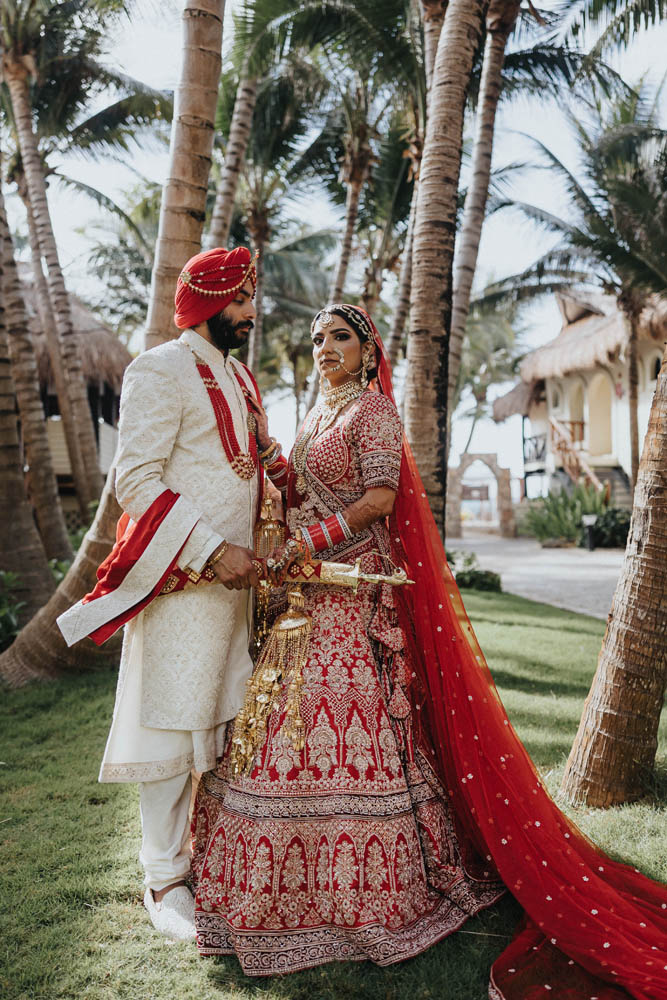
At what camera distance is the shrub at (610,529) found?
18.9 meters

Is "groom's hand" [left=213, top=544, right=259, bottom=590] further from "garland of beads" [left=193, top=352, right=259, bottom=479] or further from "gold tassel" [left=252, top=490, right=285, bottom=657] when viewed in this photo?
"garland of beads" [left=193, top=352, right=259, bottom=479]

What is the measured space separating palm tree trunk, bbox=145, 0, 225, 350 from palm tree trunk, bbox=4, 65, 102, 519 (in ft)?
23.1

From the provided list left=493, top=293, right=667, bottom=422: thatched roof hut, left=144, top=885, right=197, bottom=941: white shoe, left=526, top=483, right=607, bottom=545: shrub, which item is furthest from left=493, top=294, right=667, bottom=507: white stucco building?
left=144, top=885, right=197, bottom=941: white shoe

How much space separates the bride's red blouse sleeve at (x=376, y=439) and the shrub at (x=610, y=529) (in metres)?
17.2

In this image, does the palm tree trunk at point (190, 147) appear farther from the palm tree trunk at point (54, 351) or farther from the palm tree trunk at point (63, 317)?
the palm tree trunk at point (54, 351)

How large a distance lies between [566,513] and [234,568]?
19.5 metres

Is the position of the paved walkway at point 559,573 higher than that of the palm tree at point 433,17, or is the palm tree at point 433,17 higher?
the palm tree at point 433,17

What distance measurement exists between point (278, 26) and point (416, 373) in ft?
22.3

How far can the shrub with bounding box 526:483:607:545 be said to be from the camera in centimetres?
2012

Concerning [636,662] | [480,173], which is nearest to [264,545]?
[636,662]

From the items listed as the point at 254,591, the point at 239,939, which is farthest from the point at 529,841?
the point at 254,591

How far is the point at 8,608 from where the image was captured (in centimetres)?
625

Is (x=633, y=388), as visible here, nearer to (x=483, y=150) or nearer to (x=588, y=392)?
(x=588, y=392)

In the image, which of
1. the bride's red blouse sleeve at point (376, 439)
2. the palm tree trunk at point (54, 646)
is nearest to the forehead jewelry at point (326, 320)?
the bride's red blouse sleeve at point (376, 439)
